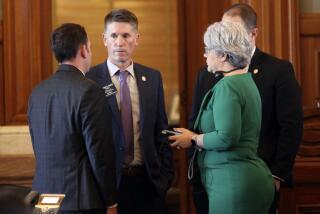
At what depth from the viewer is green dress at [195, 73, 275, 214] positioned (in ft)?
7.41

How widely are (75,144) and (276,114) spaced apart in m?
0.99

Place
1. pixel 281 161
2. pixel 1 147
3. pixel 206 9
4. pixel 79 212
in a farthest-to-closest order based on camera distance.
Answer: pixel 206 9, pixel 1 147, pixel 281 161, pixel 79 212

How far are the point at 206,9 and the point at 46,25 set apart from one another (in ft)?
3.63

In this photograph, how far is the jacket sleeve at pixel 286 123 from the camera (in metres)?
2.72

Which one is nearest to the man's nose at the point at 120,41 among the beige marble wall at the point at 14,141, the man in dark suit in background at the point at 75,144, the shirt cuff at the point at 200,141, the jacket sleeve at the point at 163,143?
the jacket sleeve at the point at 163,143

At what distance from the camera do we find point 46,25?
3893 mm

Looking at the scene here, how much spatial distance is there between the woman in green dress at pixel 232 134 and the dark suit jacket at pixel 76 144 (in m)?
0.41

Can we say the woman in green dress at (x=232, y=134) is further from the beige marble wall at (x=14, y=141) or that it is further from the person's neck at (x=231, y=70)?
the beige marble wall at (x=14, y=141)

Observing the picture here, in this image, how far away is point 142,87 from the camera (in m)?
2.86

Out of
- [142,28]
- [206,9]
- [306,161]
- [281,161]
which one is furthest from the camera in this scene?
[142,28]

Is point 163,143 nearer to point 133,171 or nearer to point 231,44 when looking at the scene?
point 133,171

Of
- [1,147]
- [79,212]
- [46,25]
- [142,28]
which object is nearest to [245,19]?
[79,212]

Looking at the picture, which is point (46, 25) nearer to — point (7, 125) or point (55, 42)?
point (7, 125)

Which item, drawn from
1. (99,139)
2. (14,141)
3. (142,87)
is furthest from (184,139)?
(14,141)
